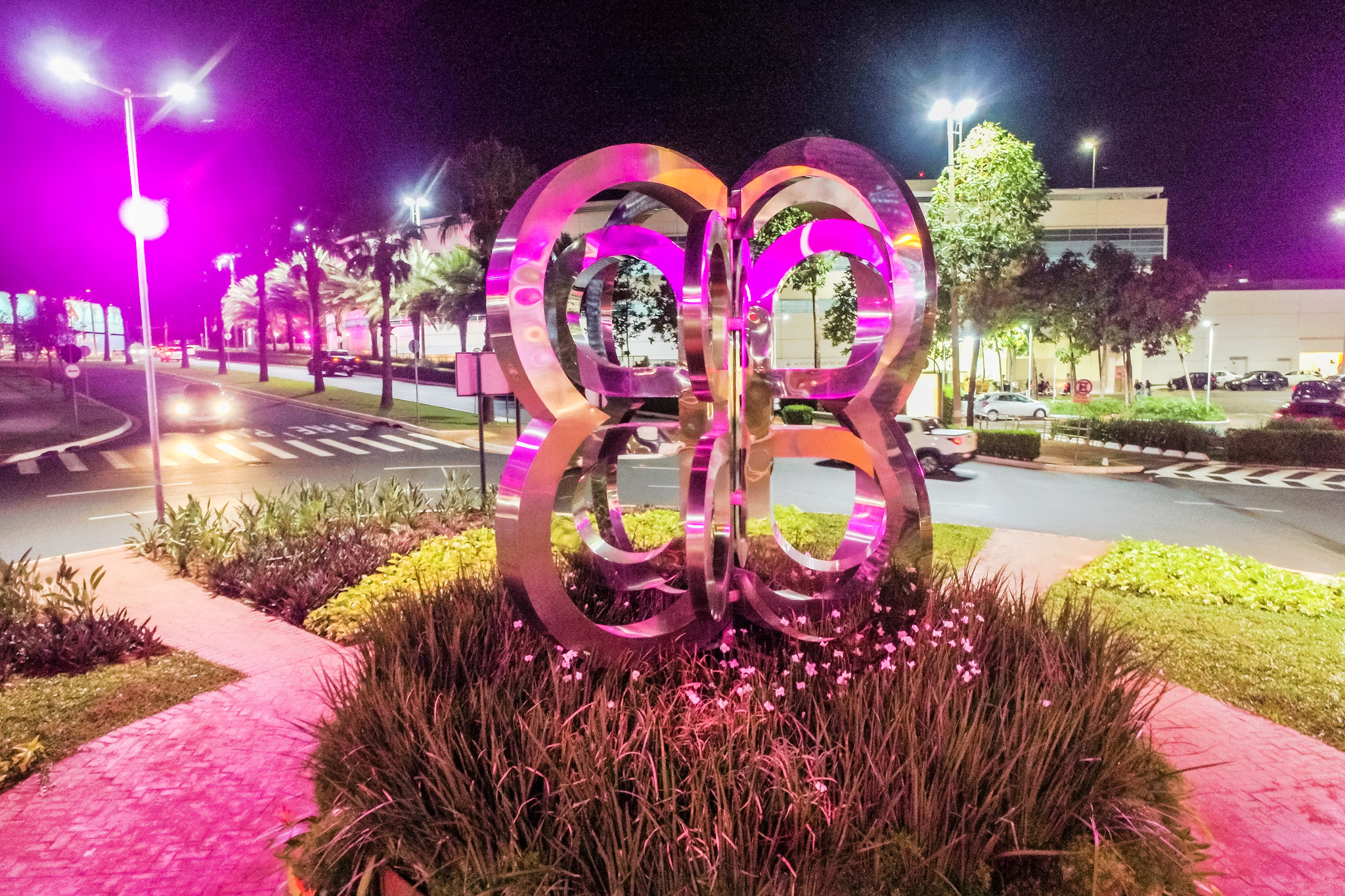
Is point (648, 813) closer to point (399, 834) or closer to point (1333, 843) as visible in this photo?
point (399, 834)

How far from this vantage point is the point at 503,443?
24.5 m

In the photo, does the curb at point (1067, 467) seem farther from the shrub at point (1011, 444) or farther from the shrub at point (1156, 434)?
the shrub at point (1156, 434)

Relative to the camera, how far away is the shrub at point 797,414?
25.3 meters

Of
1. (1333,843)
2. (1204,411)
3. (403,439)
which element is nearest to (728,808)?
(1333,843)

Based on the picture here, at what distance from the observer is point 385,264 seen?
34000 millimetres

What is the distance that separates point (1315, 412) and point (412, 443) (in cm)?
2641

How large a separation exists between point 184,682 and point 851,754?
16.4 feet

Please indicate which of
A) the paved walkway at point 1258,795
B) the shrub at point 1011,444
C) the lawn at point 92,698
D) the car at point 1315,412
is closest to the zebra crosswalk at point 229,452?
the lawn at point 92,698

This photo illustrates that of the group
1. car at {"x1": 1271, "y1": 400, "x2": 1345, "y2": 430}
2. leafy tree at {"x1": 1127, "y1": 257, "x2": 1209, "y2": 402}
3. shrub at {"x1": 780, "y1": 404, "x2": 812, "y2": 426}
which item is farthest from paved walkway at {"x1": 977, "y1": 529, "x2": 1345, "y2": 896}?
leafy tree at {"x1": 1127, "y1": 257, "x2": 1209, "y2": 402}

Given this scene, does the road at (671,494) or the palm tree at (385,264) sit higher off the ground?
the palm tree at (385,264)

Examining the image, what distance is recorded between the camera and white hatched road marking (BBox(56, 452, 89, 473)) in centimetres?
1848

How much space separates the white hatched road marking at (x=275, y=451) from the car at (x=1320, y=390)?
35086 millimetres

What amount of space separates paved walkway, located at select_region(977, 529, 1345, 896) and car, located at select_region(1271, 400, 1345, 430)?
71.2 ft

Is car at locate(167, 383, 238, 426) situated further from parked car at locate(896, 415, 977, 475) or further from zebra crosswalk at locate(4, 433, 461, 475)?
parked car at locate(896, 415, 977, 475)
